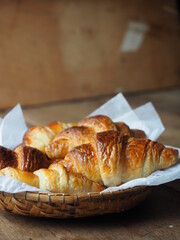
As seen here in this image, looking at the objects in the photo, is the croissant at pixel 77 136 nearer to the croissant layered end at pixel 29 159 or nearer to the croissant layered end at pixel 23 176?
the croissant layered end at pixel 29 159

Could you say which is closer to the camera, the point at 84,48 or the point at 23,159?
the point at 23,159

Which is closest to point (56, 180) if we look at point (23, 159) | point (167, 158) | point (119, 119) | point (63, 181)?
point (63, 181)

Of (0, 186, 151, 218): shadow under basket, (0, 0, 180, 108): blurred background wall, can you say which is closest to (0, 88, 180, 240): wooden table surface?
(0, 186, 151, 218): shadow under basket

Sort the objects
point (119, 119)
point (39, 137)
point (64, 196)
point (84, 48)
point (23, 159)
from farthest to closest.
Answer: point (84, 48) < point (119, 119) < point (39, 137) < point (23, 159) < point (64, 196)

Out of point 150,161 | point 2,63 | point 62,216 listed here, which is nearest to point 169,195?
point 150,161

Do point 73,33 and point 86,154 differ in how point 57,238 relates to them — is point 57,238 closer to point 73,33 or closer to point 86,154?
point 86,154

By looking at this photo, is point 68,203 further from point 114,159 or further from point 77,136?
point 77,136

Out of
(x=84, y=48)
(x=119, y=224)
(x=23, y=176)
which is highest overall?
(x=84, y=48)
